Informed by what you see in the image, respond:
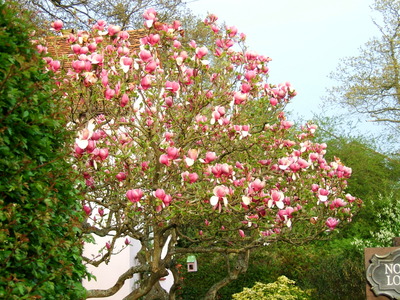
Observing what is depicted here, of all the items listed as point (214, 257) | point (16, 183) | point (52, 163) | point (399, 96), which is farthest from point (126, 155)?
point (399, 96)

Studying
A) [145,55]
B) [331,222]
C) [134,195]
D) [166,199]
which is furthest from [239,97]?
[331,222]

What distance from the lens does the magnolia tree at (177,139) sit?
6.52 m

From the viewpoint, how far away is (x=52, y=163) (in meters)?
4.79

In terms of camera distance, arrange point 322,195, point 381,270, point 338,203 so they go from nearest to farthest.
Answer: point 322,195 < point 338,203 < point 381,270

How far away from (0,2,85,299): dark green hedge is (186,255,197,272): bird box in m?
9.13

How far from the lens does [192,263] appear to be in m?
14.3

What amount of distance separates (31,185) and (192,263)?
10162 mm

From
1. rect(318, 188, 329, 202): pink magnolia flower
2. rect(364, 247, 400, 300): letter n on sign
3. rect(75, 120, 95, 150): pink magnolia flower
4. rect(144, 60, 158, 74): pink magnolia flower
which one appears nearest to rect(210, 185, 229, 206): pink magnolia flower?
rect(75, 120, 95, 150): pink magnolia flower

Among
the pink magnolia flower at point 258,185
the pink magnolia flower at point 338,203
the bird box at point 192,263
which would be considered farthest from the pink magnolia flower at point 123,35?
the bird box at point 192,263

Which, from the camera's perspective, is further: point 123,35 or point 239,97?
point 123,35

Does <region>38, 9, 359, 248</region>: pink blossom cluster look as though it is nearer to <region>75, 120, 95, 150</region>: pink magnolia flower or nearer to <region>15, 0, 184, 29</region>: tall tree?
<region>75, 120, 95, 150</region>: pink magnolia flower

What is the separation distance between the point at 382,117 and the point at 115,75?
19079 millimetres

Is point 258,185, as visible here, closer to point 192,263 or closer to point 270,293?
point 270,293

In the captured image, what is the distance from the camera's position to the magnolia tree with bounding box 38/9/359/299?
6.52 metres
